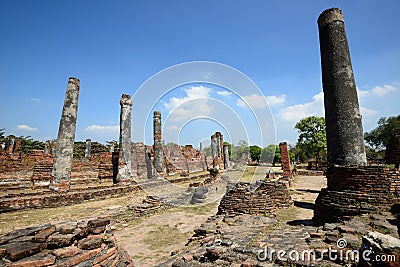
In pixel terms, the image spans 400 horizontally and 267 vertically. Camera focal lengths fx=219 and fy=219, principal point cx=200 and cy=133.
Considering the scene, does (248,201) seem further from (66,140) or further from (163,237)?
(66,140)

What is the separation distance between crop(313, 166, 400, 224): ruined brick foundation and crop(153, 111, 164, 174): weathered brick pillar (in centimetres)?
1311

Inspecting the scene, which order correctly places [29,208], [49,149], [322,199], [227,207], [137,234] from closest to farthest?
[322,199] < [137,234] < [227,207] < [29,208] < [49,149]

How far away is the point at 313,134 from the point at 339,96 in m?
24.9

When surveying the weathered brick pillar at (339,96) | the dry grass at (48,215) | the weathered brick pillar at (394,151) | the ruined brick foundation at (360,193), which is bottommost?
the dry grass at (48,215)

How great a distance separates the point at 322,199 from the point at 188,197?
5.45m

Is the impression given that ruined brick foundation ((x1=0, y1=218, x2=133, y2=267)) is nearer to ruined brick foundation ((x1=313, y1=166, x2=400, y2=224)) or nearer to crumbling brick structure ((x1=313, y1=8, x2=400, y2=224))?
ruined brick foundation ((x1=313, y1=166, x2=400, y2=224))

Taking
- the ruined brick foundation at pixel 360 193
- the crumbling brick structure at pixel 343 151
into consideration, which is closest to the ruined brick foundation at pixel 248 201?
the crumbling brick structure at pixel 343 151

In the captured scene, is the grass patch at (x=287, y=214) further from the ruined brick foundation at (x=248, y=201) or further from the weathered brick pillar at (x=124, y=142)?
the weathered brick pillar at (x=124, y=142)

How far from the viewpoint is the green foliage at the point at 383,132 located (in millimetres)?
39438

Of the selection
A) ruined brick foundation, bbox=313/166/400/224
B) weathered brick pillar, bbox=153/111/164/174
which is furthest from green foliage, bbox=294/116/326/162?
ruined brick foundation, bbox=313/166/400/224

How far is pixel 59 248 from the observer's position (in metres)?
2.79

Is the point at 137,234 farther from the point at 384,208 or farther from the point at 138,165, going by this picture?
the point at 138,165

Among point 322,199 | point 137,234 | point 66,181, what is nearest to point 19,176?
point 66,181

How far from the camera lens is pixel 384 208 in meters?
4.46
